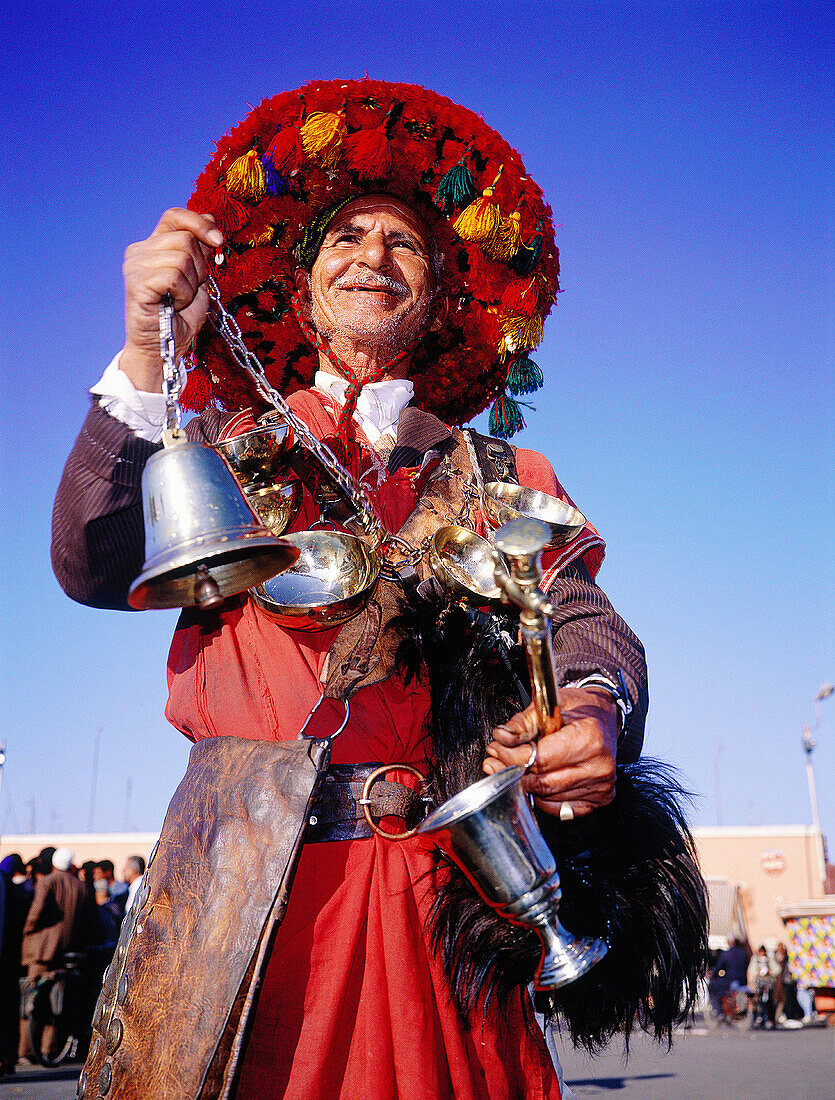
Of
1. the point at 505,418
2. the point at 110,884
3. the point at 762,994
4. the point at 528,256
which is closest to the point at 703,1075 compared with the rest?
the point at 110,884

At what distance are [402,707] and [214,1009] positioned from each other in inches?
27.2

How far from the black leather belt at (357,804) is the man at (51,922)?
7887 millimetres

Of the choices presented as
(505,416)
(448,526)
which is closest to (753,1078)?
(505,416)

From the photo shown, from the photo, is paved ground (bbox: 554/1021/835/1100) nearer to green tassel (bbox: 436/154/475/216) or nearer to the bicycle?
the bicycle

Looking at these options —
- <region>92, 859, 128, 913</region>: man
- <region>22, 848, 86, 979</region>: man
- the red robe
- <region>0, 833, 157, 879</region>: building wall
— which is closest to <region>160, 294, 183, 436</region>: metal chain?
the red robe

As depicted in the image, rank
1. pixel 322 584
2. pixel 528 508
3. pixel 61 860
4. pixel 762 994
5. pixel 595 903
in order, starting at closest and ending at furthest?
pixel 595 903
pixel 322 584
pixel 528 508
pixel 61 860
pixel 762 994

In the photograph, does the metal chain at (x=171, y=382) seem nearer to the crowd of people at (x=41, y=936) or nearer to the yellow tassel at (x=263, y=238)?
the yellow tassel at (x=263, y=238)

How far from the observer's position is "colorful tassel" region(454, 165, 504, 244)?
115 inches

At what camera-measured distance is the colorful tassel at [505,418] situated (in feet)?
10.4

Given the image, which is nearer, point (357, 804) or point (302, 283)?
point (357, 804)

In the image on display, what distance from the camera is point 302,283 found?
9.84ft

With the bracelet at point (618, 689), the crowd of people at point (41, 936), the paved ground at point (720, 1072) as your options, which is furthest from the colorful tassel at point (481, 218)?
the crowd of people at point (41, 936)

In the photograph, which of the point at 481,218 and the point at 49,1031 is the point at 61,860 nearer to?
the point at 49,1031

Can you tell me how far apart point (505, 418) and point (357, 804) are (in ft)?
5.46
